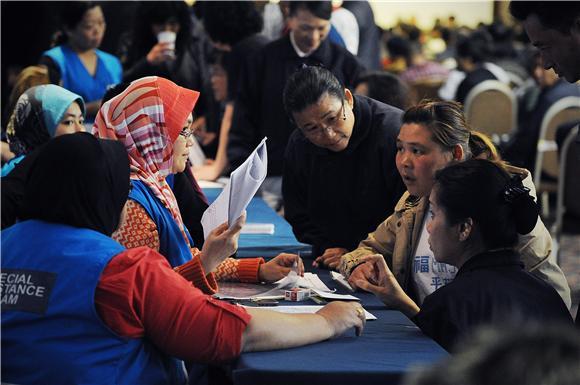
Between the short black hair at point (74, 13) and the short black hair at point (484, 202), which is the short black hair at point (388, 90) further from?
the short black hair at point (74, 13)

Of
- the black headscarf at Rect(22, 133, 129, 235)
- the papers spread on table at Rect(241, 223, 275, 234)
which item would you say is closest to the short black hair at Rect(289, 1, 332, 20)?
the papers spread on table at Rect(241, 223, 275, 234)

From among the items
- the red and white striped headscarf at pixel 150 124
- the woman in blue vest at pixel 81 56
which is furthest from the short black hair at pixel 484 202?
the woman in blue vest at pixel 81 56

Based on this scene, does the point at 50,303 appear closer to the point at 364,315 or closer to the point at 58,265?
the point at 58,265

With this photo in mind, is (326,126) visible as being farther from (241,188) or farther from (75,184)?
(75,184)

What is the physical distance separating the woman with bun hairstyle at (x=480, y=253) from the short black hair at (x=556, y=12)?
1.31 ft

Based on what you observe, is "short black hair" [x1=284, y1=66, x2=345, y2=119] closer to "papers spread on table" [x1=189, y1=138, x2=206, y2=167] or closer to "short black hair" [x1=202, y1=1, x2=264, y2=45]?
"papers spread on table" [x1=189, y1=138, x2=206, y2=167]

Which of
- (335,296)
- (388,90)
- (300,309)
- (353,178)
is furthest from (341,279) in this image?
(388,90)

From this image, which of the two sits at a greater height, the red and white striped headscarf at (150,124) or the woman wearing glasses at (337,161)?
the red and white striped headscarf at (150,124)

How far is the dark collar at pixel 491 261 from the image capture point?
2605mm

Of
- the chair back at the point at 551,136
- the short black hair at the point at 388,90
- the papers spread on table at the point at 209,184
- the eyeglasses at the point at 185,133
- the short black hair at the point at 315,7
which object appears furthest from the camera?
the chair back at the point at 551,136

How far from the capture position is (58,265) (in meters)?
2.09

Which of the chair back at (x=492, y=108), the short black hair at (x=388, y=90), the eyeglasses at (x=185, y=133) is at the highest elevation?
the eyeglasses at (x=185, y=133)

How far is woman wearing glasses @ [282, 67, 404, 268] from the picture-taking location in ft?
11.5

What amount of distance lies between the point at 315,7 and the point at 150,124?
90.5 inches
